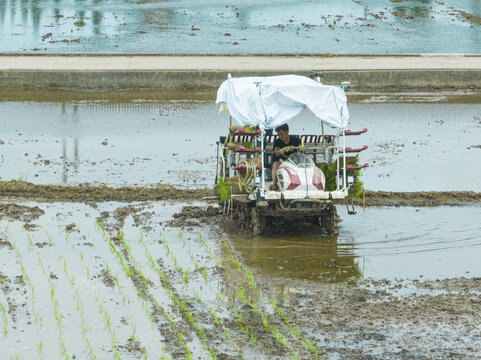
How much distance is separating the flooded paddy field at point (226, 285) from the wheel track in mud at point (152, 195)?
362mm

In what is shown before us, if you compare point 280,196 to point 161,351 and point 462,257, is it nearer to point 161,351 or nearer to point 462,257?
point 462,257

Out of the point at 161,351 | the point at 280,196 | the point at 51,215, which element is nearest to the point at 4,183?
the point at 51,215

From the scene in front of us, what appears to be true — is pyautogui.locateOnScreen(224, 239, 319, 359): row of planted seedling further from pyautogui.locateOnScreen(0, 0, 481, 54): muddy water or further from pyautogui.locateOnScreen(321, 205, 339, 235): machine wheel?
pyautogui.locateOnScreen(0, 0, 481, 54): muddy water

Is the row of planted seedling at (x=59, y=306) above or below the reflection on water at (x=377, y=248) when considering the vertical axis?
below

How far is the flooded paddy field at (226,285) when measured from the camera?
895 centimetres

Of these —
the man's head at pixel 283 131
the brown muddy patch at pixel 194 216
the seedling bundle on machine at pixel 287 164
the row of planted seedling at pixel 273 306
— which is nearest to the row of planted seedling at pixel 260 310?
the row of planted seedling at pixel 273 306

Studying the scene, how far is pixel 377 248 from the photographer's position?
12.5m

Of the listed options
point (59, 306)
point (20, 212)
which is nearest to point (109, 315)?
point (59, 306)

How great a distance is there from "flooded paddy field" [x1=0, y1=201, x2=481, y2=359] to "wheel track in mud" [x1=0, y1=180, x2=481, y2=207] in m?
0.36

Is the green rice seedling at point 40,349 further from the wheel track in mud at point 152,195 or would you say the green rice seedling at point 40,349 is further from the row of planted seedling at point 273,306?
the wheel track in mud at point 152,195

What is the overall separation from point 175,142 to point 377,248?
8031mm

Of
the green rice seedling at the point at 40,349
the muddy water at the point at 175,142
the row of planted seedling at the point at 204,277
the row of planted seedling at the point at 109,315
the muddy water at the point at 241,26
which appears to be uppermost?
the muddy water at the point at 241,26

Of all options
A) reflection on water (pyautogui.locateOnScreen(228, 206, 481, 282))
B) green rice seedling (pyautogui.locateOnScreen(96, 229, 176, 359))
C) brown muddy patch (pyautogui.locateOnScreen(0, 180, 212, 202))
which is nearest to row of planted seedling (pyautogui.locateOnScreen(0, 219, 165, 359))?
green rice seedling (pyautogui.locateOnScreen(96, 229, 176, 359))

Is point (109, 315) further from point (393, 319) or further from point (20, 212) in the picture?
point (20, 212)
